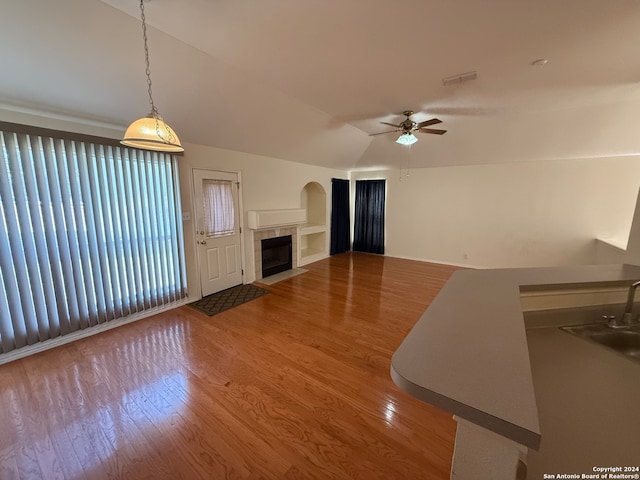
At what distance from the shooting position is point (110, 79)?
2463 millimetres

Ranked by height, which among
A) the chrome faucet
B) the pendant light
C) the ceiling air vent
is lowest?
the chrome faucet

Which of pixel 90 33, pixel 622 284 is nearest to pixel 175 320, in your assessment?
pixel 90 33

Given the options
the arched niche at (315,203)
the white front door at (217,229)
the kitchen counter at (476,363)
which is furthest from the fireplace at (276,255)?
the kitchen counter at (476,363)

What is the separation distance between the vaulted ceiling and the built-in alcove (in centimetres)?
273

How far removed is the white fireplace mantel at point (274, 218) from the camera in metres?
4.66

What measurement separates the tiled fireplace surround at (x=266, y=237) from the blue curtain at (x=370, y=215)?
94.1 inches

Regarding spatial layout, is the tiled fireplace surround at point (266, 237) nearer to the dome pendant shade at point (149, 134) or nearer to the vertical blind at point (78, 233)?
the vertical blind at point (78, 233)

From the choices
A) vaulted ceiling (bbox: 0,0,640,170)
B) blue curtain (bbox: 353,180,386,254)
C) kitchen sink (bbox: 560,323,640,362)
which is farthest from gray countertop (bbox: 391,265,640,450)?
blue curtain (bbox: 353,180,386,254)

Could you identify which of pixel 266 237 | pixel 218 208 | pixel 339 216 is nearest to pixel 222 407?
pixel 218 208

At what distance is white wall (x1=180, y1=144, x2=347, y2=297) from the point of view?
378 centimetres

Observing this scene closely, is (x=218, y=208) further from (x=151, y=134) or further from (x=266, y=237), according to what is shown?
(x=151, y=134)

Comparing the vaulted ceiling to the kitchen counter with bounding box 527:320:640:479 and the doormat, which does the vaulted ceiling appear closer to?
the kitchen counter with bounding box 527:320:640:479

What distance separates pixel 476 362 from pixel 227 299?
12.6ft

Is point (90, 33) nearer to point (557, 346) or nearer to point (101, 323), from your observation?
point (101, 323)
